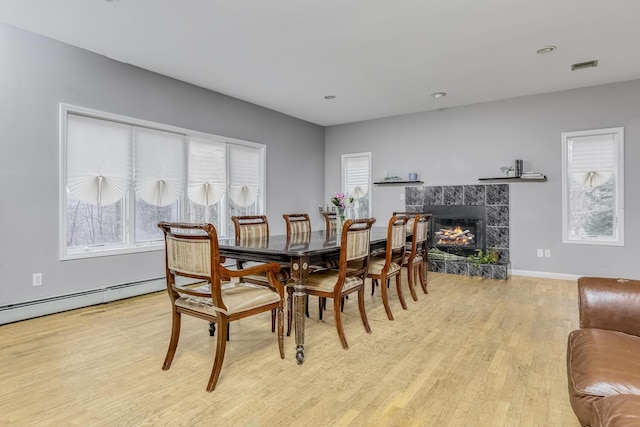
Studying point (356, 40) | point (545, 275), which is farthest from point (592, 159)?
point (356, 40)

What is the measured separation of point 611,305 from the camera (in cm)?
170

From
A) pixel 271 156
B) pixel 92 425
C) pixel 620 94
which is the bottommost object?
pixel 92 425

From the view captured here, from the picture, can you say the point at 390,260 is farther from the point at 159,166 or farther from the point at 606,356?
the point at 159,166

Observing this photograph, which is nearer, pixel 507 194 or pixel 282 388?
pixel 282 388

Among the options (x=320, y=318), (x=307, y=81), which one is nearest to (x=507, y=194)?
(x=307, y=81)

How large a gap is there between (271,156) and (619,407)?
18.0 feet

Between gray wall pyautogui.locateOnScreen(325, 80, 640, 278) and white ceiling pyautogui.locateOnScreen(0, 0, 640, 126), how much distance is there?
0.36 meters

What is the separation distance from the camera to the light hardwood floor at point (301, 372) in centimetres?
178

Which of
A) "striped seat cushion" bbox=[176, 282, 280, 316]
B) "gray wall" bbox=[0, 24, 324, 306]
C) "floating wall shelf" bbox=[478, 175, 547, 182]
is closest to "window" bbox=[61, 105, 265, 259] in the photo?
"gray wall" bbox=[0, 24, 324, 306]

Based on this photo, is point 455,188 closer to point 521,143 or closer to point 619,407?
point 521,143

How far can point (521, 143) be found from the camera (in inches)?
207

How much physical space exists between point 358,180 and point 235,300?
16.8 ft

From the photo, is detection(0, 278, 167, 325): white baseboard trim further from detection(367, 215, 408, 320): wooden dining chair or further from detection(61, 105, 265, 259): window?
detection(367, 215, 408, 320): wooden dining chair

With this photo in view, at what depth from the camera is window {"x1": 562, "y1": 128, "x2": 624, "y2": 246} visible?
4.62m
